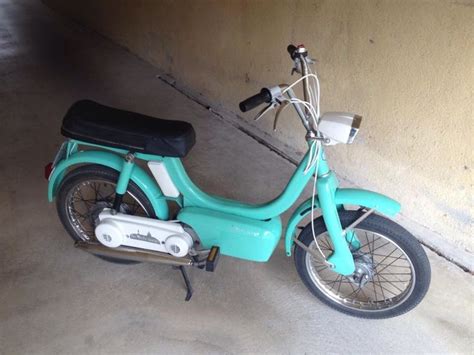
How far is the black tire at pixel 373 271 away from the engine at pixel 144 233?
20.0 inches

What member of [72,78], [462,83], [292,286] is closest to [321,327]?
[292,286]

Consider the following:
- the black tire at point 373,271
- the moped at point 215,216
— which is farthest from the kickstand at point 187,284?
the black tire at point 373,271

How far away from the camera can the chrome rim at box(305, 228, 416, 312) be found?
1.62 m

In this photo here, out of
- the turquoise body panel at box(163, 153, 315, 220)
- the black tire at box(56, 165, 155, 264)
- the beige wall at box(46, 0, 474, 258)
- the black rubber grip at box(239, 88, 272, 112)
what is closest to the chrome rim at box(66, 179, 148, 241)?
the black tire at box(56, 165, 155, 264)

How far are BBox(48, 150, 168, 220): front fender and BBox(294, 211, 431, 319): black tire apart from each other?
631 mm

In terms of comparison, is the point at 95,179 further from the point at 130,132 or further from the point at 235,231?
the point at 235,231

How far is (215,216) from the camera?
5.31 ft

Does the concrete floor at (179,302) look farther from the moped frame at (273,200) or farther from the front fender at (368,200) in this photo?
the front fender at (368,200)

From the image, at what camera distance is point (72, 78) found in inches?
147

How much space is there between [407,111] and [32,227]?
6.86 ft

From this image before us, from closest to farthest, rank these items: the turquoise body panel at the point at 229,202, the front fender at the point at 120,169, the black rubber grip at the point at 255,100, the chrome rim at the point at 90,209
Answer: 1. the black rubber grip at the point at 255,100
2. the turquoise body panel at the point at 229,202
3. the front fender at the point at 120,169
4. the chrome rim at the point at 90,209

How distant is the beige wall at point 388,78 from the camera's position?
1709 millimetres

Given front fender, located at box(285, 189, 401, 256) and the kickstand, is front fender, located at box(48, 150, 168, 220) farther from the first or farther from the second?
front fender, located at box(285, 189, 401, 256)

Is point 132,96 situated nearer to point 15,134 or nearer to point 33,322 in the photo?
point 15,134
